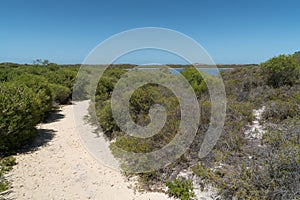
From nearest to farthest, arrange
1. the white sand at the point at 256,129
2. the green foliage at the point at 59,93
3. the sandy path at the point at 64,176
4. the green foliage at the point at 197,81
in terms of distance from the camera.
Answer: the sandy path at the point at 64,176 < the white sand at the point at 256,129 < the green foliage at the point at 197,81 < the green foliage at the point at 59,93

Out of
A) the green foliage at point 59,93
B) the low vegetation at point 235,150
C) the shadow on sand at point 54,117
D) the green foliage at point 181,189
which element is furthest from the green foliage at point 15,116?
the green foliage at point 59,93

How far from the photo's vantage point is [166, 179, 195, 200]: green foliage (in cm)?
347

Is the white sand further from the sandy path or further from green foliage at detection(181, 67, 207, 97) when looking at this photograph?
green foliage at detection(181, 67, 207, 97)

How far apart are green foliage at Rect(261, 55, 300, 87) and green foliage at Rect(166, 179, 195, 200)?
27.4 ft

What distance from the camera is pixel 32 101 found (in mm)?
6246

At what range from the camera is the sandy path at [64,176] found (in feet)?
12.6

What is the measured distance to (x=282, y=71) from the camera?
31.9 feet

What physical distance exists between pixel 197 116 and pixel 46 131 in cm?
577

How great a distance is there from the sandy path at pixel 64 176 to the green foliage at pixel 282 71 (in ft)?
29.5

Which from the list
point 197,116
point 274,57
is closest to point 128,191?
point 197,116

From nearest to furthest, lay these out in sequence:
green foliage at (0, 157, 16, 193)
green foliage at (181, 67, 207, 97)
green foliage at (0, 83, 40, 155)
A: green foliage at (0, 157, 16, 193) < green foliage at (0, 83, 40, 155) < green foliage at (181, 67, 207, 97)

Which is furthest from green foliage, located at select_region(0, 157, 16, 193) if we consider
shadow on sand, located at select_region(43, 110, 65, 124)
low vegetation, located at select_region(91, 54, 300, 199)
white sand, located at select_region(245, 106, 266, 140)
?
white sand, located at select_region(245, 106, 266, 140)

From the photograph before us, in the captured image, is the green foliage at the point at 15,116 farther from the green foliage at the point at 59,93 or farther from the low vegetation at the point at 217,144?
the green foliage at the point at 59,93

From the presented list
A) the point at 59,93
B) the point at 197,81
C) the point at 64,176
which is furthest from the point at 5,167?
the point at 59,93
